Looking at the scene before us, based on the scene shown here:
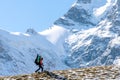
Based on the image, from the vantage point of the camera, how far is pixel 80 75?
114ft

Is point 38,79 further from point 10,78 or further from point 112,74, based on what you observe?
point 112,74

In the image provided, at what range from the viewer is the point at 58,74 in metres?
35.9

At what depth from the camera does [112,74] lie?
1364 inches

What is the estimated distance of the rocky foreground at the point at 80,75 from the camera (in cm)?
3394

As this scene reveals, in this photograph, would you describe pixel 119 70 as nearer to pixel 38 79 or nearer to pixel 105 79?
pixel 105 79

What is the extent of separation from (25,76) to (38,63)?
222 centimetres

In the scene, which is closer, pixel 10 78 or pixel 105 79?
pixel 105 79

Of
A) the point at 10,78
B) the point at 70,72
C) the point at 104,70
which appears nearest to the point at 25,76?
the point at 10,78

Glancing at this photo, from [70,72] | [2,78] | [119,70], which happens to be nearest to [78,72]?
[70,72]

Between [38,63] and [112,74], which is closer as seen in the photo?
[112,74]

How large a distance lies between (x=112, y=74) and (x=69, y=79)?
10.3 ft

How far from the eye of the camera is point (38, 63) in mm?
37406

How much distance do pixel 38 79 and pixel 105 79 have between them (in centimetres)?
452

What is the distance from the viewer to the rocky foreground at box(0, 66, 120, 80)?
1336 inches
